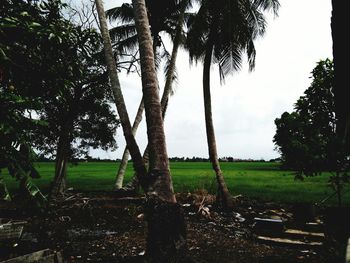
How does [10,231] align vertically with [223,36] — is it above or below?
below

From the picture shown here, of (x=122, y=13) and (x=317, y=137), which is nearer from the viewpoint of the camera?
(x=317, y=137)

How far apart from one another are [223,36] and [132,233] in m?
7.30

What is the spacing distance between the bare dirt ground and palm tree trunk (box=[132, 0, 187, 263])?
1.54 feet

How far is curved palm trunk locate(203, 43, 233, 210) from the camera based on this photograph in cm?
979

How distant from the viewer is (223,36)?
10.7 metres

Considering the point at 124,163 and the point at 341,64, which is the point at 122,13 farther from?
the point at 341,64

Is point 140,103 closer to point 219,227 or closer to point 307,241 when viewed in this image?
point 219,227

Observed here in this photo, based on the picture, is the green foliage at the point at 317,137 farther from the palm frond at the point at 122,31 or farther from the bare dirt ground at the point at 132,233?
the palm frond at the point at 122,31

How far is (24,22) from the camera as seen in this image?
15.5 feet

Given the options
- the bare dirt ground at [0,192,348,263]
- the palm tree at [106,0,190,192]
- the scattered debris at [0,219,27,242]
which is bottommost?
the bare dirt ground at [0,192,348,263]

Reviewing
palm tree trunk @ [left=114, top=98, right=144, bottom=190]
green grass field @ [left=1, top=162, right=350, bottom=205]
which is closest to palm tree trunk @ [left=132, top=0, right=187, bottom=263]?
green grass field @ [left=1, top=162, right=350, bottom=205]

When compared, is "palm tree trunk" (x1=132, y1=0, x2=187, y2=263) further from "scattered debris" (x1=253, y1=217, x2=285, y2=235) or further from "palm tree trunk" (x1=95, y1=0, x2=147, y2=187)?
"scattered debris" (x1=253, y1=217, x2=285, y2=235)

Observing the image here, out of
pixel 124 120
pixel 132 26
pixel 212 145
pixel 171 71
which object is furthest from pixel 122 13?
pixel 124 120

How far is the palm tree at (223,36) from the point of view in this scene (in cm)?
995
